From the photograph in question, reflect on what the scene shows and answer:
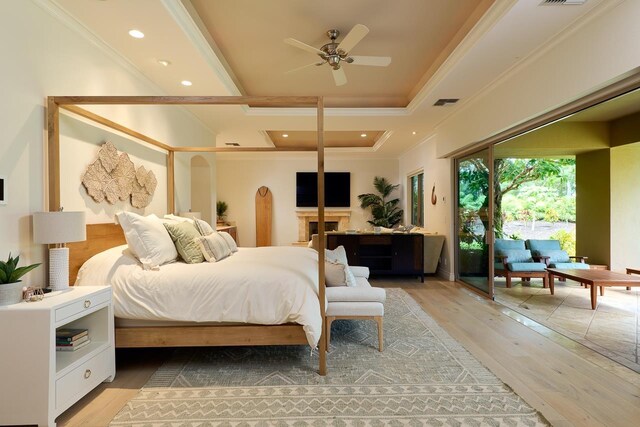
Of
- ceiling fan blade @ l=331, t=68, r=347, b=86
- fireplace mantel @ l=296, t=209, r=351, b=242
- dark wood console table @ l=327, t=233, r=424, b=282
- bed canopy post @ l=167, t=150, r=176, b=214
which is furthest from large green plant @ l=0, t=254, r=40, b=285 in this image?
fireplace mantel @ l=296, t=209, r=351, b=242

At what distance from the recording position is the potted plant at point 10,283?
178cm

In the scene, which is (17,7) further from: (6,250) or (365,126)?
(365,126)

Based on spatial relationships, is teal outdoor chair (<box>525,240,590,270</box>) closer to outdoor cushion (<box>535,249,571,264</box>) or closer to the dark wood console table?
outdoor cushion (<box>535,249,571,264</box>)

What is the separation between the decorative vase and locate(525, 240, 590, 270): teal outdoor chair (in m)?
6.37

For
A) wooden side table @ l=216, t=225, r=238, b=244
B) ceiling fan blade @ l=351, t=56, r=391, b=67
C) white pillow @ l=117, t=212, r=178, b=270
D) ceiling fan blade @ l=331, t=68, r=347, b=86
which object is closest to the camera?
white pillow @ l=117, t=212, r=178, b=270

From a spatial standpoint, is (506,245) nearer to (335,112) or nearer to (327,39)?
(335,112)

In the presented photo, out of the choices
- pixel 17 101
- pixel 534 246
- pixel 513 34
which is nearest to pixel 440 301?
pixel 534 246

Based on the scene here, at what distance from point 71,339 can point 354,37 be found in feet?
10.5

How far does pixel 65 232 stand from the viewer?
206cm

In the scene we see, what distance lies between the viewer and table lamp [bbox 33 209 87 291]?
79.7 inches

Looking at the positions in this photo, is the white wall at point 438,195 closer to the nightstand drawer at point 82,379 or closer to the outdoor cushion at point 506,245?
the outdoor cushion at point 506,245

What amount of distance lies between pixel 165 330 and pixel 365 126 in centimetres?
450

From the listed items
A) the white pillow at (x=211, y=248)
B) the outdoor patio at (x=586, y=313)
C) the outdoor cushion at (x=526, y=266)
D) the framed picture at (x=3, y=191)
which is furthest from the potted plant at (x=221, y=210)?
the outdoor cushion at (x=526, y=266)

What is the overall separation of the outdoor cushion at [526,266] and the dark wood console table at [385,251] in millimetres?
1411
